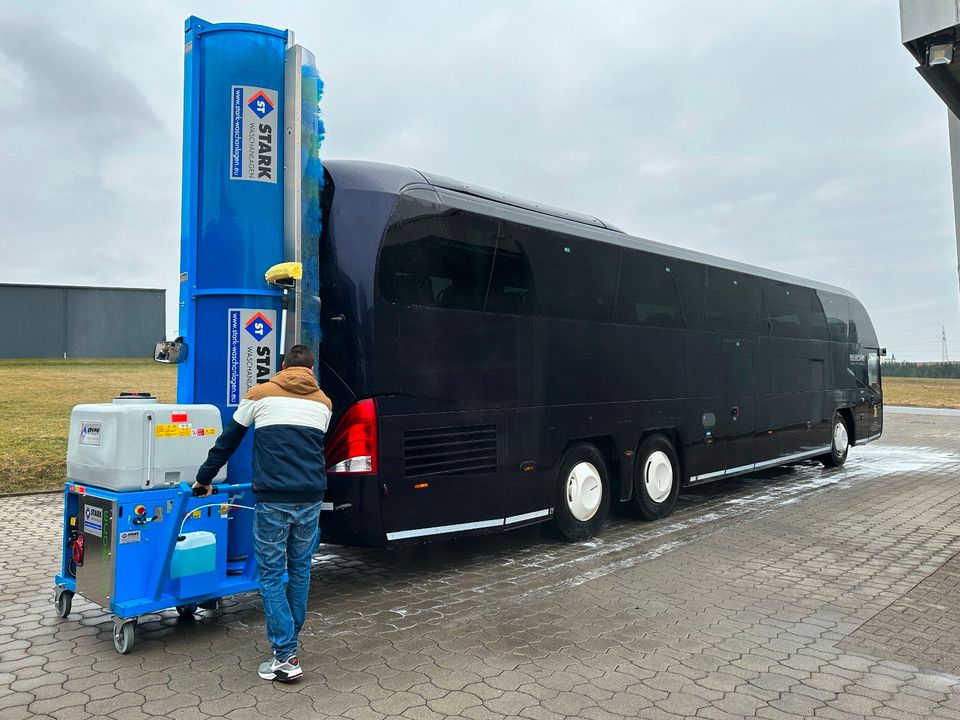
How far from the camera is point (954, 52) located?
5918 millimetres

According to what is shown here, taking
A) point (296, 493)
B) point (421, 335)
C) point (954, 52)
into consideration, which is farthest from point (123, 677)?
point (954, 52)

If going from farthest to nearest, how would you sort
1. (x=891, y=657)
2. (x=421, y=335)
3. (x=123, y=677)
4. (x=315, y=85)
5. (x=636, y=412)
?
(x=636, y=412) → (x=421, y=335) → (x=315, y=85) → (x=891, y=657) → (x=123, y=677)

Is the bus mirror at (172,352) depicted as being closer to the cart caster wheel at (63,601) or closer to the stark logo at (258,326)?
the stark logo at (258,326)

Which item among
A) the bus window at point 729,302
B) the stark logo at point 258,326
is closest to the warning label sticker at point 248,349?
the stark logo at point 258,326

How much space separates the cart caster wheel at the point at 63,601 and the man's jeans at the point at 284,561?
190 centimetres

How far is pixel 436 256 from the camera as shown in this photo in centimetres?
623

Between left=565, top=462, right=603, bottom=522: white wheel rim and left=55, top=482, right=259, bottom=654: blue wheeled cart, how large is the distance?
3.59 metres

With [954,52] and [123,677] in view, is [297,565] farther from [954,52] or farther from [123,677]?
[954,52]

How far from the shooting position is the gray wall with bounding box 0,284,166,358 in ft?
96.2

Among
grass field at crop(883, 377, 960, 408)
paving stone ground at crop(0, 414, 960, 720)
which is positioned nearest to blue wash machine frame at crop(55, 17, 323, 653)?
paving stone ground at crop(0, 414, 960, 720)

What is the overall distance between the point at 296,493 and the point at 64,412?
14.0m

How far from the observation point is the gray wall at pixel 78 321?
29328 millimetres

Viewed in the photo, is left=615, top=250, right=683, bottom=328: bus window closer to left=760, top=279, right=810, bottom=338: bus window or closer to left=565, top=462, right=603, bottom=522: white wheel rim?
left=565, top=462, right=603, bottom=522: white wheel rim

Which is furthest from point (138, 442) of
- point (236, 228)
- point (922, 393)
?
point (922, 393)
